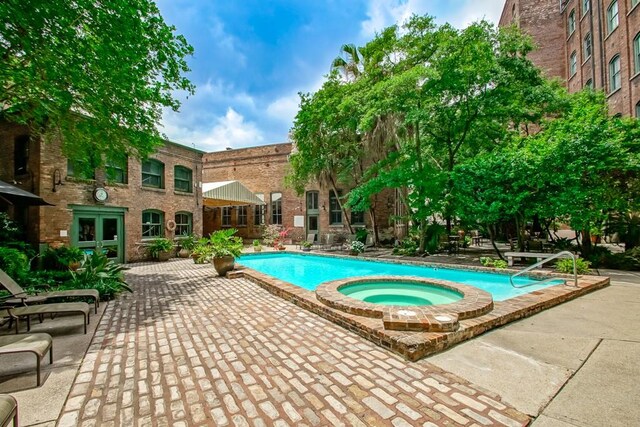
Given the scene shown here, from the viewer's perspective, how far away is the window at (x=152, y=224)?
11562 mm

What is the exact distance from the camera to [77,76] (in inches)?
213

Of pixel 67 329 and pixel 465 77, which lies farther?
pixel 465 77

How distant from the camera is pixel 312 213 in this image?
17.9 m

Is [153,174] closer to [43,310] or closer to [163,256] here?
[163,256]

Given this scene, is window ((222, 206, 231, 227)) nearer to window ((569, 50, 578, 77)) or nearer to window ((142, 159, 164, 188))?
window ((142, 159, 164, 188))

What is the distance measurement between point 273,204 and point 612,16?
2155 centimetres

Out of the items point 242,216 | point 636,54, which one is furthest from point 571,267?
point 242,216

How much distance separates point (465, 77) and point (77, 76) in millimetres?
10496

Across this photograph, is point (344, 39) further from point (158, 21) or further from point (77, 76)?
point (77, 76)

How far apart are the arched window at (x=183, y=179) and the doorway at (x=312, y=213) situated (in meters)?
7.20

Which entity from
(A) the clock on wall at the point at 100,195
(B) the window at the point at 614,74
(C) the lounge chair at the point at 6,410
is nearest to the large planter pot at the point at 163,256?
(A) the clock on wall at the point at 100,195

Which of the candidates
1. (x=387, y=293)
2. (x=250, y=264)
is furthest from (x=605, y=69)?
(x=250, y=264)

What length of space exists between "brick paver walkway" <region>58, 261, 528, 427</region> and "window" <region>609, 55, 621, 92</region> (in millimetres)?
20031

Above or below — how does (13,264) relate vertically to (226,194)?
below
